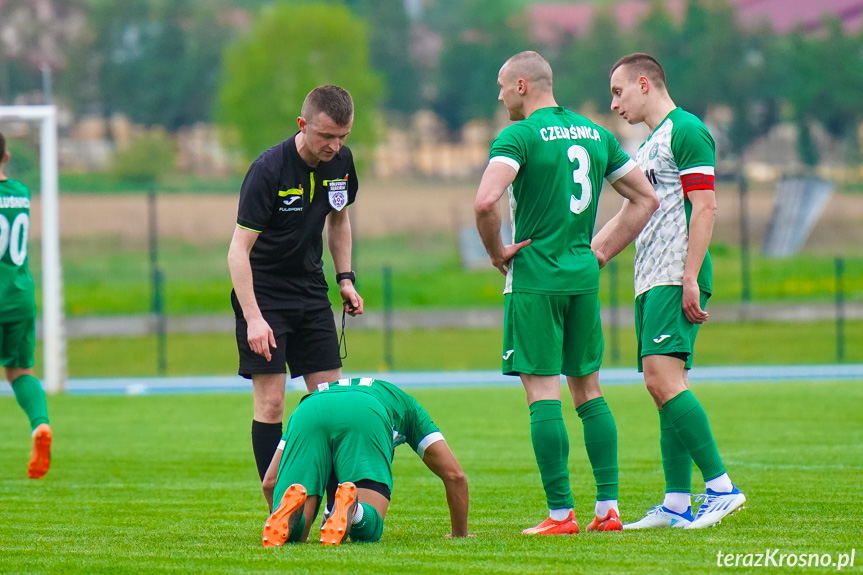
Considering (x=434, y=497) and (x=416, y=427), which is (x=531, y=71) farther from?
(x=434, y=497)

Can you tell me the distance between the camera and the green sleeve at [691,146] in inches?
222

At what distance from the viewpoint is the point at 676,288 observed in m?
5.66

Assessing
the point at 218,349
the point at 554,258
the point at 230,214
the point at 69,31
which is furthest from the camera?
the point at 69,31

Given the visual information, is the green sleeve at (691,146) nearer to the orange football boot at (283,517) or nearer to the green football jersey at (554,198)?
the green football jersey at (554,198)

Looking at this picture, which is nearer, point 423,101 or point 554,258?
point 554,258

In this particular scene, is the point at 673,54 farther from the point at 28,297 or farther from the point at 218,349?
the point at 28,297

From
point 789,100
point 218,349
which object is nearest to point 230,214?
point 218,349

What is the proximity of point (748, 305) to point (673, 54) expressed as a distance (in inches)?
2071

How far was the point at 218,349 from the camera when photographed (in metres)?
23.3

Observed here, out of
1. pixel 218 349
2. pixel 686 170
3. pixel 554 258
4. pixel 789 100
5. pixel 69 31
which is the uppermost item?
pixel 69 31

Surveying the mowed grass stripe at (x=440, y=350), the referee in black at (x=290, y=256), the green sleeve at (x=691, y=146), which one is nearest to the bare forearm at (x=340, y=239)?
the referee in black at (x=290, y=256)

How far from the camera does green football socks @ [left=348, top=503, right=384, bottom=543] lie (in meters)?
5.14

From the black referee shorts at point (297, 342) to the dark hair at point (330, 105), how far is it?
1.01 meters
